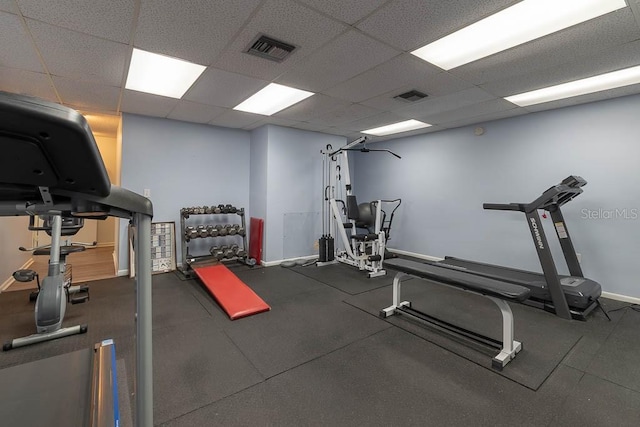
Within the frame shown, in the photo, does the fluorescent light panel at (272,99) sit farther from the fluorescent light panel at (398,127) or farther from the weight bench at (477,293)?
the weight bench at (477,293)

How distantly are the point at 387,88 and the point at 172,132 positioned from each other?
11.8 feet

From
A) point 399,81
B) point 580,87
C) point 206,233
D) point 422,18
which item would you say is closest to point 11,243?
point 206,233

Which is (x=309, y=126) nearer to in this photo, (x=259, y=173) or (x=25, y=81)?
(x=259, y=173)

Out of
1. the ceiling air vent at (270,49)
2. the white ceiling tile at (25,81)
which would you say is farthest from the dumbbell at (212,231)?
the ceiling air vent at (270,49)

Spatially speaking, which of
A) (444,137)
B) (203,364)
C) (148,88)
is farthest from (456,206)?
(148,88)

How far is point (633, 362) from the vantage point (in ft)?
7.60

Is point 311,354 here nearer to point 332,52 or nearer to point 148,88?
point 332,52

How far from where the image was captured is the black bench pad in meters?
2.25

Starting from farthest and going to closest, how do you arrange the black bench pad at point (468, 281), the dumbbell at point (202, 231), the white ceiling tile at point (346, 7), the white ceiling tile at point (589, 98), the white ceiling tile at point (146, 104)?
1. the dumbbell at point (202, 231)
2. the white ceiling tile at point (146, 104)
3. the white ceiling tile at point (589, 98)
4. the black bench pad at point (468, 281)
5. the white ceiling tile at point (346, 7)

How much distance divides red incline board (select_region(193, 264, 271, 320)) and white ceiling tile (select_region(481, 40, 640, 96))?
3610 mm

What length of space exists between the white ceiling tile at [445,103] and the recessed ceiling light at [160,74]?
2.77 m

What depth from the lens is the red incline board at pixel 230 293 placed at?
3181 mm

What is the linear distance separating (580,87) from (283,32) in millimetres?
3495

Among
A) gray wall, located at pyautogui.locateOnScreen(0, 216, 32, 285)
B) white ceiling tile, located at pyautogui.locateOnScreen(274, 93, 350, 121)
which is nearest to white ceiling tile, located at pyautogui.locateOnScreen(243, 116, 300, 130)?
white ceiling tile, located at pyautogui.locateOnScreen(274, 93, 350, 121)
